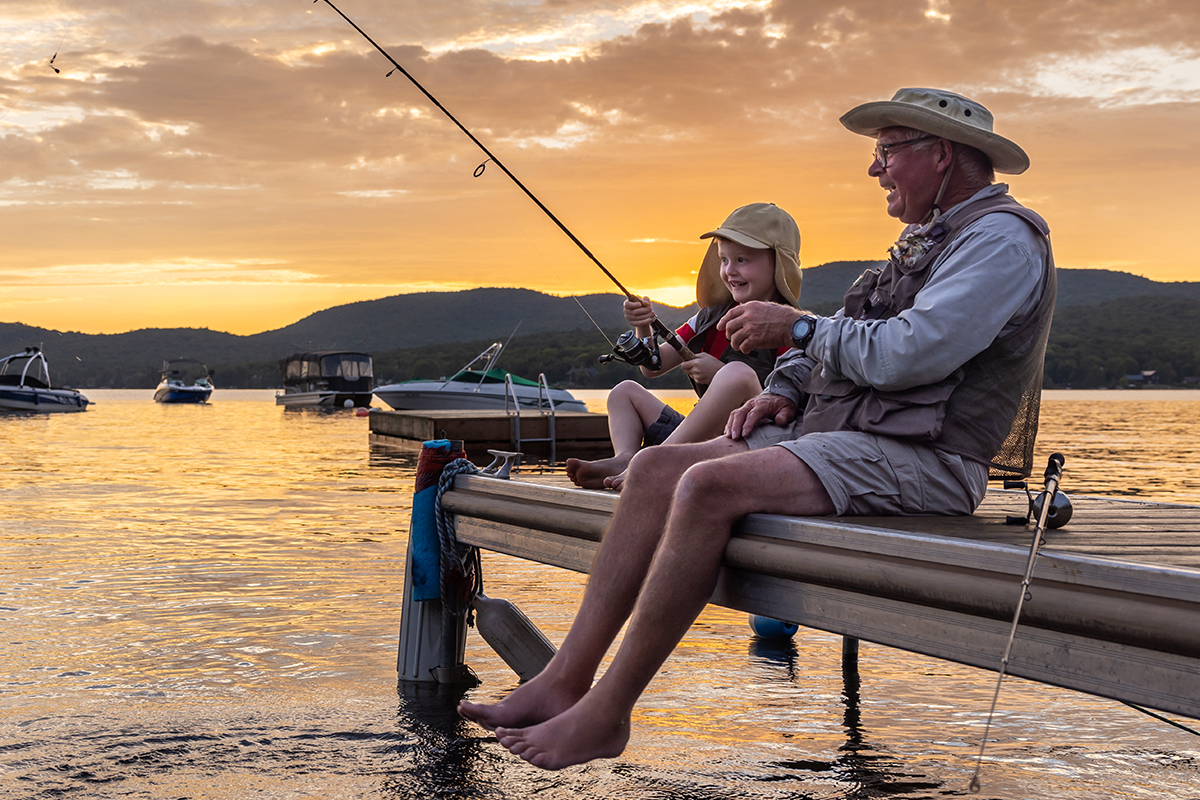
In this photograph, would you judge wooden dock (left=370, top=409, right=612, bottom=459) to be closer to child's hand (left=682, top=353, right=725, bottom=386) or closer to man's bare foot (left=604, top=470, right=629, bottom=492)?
child's hand (left=682, top=353, right=725, bottom=386)

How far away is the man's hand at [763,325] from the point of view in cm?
274

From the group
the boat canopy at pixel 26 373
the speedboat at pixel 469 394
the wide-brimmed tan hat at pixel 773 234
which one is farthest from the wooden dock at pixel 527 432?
the boat canopy at pixel 26 373

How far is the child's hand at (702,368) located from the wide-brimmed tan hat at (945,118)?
128 cm

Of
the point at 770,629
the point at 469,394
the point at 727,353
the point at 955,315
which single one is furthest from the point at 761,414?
the point at 469,394

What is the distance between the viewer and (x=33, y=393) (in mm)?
43781

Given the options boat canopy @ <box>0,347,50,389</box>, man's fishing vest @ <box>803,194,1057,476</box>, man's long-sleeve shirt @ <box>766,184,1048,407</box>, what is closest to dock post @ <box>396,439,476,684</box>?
man's fishing vest @ <box>803,194,1057,476</box>

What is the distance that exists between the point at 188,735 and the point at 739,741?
188 cm

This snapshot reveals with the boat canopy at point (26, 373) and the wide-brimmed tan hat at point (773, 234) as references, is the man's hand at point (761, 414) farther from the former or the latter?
the boat canopy at point (26, 373)

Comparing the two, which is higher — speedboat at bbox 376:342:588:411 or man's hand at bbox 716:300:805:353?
man's hand at bbox 716:300:805:353

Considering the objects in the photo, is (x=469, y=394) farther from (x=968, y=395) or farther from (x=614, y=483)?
(x=968, y=395)

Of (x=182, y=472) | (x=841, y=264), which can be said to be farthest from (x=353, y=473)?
(x=841, y=264)

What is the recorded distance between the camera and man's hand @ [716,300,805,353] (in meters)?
2.74

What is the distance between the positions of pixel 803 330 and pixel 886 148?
22.4 inches

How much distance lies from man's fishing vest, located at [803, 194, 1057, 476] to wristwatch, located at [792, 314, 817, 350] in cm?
16
